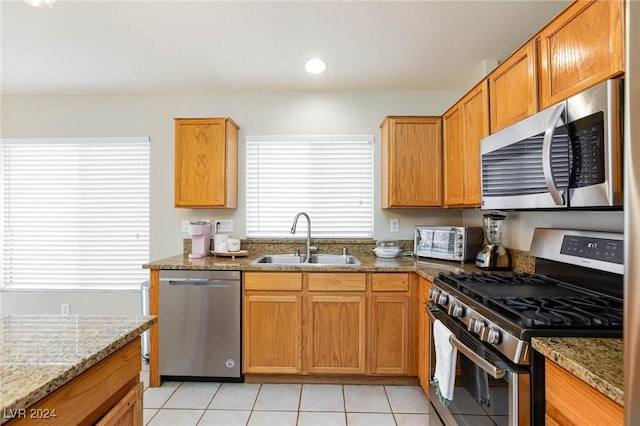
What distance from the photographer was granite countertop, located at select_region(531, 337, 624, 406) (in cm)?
69

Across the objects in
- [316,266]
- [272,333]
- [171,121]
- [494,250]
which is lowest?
[272,333]

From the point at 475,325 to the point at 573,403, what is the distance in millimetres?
413

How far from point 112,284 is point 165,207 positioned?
0.92 meters

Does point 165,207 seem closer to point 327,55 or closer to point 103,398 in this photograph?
point 327,55

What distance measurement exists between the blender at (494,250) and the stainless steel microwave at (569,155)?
562 millimetres

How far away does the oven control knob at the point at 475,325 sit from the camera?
119 centimetres

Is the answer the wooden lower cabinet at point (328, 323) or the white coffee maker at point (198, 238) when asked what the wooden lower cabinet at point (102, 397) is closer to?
the wooden lower cabinet at point (328, 323)

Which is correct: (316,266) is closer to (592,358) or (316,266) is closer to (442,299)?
(442,299)

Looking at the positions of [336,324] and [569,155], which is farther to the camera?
[336,324]

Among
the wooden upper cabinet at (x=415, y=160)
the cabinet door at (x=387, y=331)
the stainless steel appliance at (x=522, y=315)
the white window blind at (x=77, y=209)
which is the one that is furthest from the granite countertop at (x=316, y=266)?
the white window blind at (x=77, y=209)

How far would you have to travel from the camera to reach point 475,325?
1.22 m

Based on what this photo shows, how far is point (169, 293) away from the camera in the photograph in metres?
2.22

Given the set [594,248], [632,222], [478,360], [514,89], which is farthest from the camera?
[514,89]

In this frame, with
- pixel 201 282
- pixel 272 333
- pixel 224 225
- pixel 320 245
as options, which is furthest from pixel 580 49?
pixel 224 225
